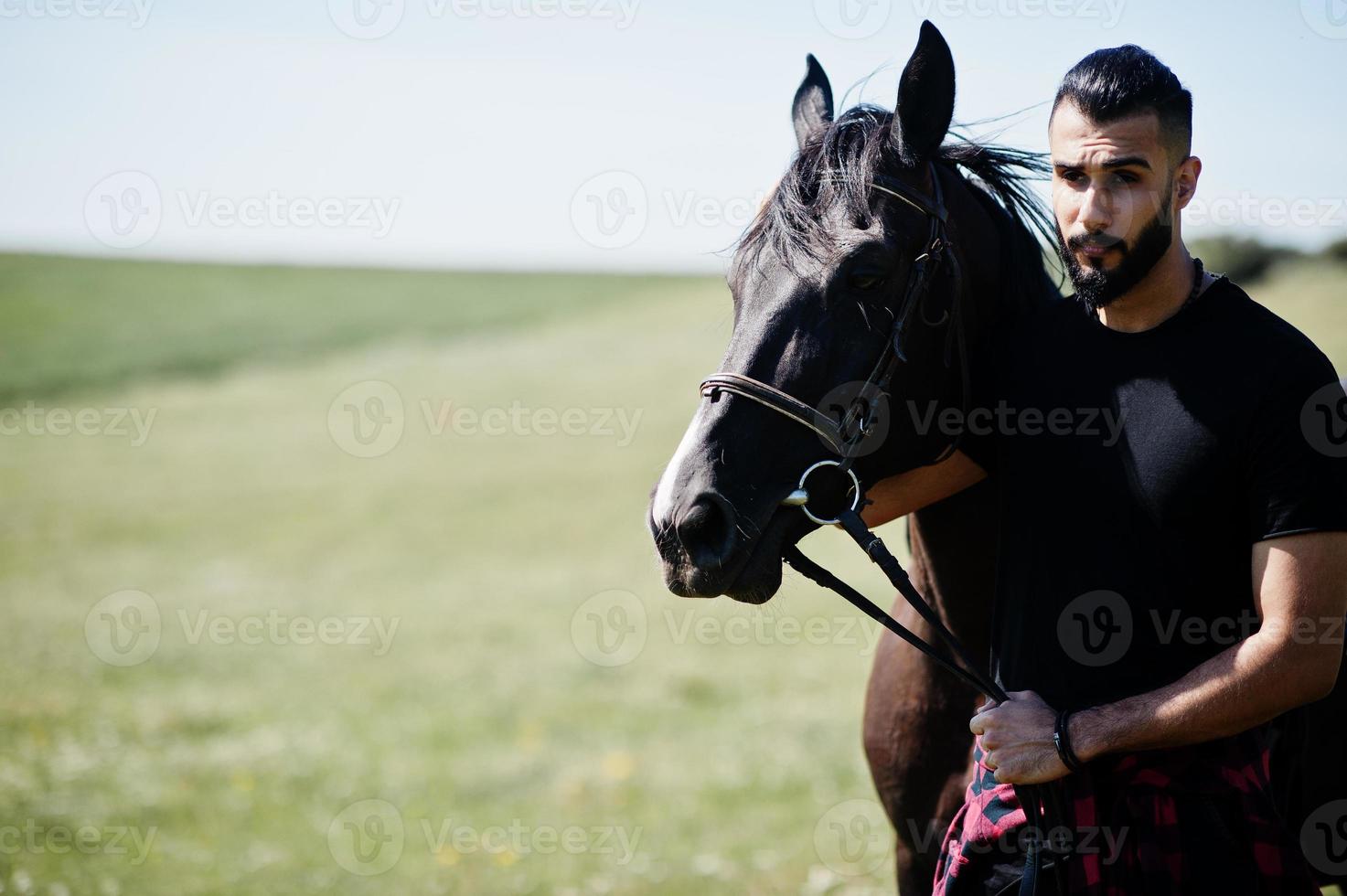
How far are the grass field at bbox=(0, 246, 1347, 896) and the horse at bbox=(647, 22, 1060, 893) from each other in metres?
0.59

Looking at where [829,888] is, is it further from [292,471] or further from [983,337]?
[292,471]

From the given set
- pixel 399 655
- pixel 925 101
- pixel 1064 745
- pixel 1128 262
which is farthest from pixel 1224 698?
pixel 399 655

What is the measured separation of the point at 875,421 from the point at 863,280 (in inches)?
14.3

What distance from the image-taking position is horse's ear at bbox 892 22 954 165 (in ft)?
8.73

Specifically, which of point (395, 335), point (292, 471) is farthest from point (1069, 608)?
point (395, 335)

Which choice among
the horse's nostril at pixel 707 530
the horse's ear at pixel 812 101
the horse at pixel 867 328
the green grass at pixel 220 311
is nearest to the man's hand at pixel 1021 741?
the horse at pixel 867 328

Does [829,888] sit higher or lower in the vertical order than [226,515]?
lower

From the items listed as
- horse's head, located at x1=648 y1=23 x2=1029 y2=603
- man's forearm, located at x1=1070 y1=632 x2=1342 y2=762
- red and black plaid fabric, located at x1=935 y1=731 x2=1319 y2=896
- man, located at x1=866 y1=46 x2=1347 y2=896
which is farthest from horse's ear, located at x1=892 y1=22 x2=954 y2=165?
red and black plaid fabric, located at x1=935 y1=731 x2=1319 y2=896

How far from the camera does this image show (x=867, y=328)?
8.38 ft

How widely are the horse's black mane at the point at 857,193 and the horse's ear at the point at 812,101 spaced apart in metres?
0.42

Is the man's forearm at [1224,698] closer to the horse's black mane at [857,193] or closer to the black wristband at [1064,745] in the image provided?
the black wristband at [1064,745]

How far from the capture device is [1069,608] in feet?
7.89

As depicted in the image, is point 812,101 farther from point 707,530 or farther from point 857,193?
point 707,530

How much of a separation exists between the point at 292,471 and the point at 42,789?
16130 millimetres
